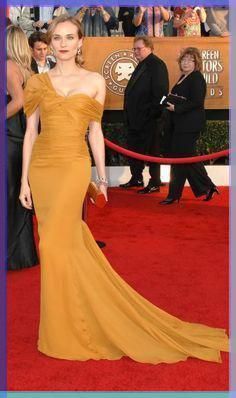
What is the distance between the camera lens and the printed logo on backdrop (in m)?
9.80

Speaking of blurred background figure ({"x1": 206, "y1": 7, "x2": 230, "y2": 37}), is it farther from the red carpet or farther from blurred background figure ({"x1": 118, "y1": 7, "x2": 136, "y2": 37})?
the red carpet

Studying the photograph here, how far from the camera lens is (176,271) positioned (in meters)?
4.86

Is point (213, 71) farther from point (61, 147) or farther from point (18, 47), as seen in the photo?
point (61, 147)

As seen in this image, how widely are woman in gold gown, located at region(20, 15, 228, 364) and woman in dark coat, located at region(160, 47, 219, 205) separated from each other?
4.24 meters

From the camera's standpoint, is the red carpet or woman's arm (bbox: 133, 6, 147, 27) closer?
the red carpet

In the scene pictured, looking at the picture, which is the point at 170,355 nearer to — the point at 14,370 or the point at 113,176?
the point at 14,370

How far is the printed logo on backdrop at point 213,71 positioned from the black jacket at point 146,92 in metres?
1.66

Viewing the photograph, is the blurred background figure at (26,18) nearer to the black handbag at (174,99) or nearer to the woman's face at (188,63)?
the black handbag at (174,99)

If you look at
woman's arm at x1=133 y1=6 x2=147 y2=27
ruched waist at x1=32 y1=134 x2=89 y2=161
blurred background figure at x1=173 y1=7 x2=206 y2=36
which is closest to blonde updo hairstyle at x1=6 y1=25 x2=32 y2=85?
ruched waist at x1=32 y1=134 x2=89 y2=161

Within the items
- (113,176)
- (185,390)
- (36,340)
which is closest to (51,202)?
(36,340)

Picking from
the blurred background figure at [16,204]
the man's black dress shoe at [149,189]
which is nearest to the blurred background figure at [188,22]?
the man's black dress shoe at [149,189]

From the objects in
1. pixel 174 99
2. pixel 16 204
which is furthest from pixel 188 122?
pixel 16 204

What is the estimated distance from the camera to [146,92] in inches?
333

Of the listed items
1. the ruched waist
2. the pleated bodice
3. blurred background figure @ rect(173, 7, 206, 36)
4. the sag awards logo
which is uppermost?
blurred background figure @ rect(173, 7, 206, 36)
